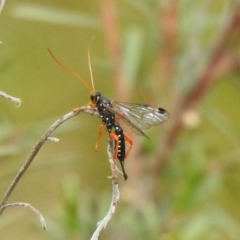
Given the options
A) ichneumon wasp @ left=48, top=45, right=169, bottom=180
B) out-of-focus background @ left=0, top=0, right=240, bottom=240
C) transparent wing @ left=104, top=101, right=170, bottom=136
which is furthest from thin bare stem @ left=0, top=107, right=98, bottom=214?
out-of-focus background @ left=0, top=0, right=240, bottom=240

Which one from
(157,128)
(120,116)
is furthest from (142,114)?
(157,128)

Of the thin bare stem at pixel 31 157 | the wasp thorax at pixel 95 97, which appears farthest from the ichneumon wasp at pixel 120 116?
the thin bare stem at pixel 31 157

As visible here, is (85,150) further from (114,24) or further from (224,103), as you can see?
(114,24)

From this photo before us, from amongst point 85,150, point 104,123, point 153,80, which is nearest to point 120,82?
point 153,80

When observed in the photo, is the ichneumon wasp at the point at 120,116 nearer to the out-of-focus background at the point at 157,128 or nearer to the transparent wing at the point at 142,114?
the transparent wing at the point at 142,114

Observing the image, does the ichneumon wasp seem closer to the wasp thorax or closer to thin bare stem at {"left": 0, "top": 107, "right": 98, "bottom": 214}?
the wasp thorax

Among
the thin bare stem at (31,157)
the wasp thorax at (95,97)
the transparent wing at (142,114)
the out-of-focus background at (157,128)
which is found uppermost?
the thin bare stem at (31,157)

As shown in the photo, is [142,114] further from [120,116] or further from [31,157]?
[31,157]

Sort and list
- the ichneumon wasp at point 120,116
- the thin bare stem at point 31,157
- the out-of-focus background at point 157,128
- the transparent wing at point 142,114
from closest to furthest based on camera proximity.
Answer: the thin bare stem at point 31,157, the ichneumon wasp at point 120,116, the transparent wing at point 142,114, the out-of-focus background at point 157,128
